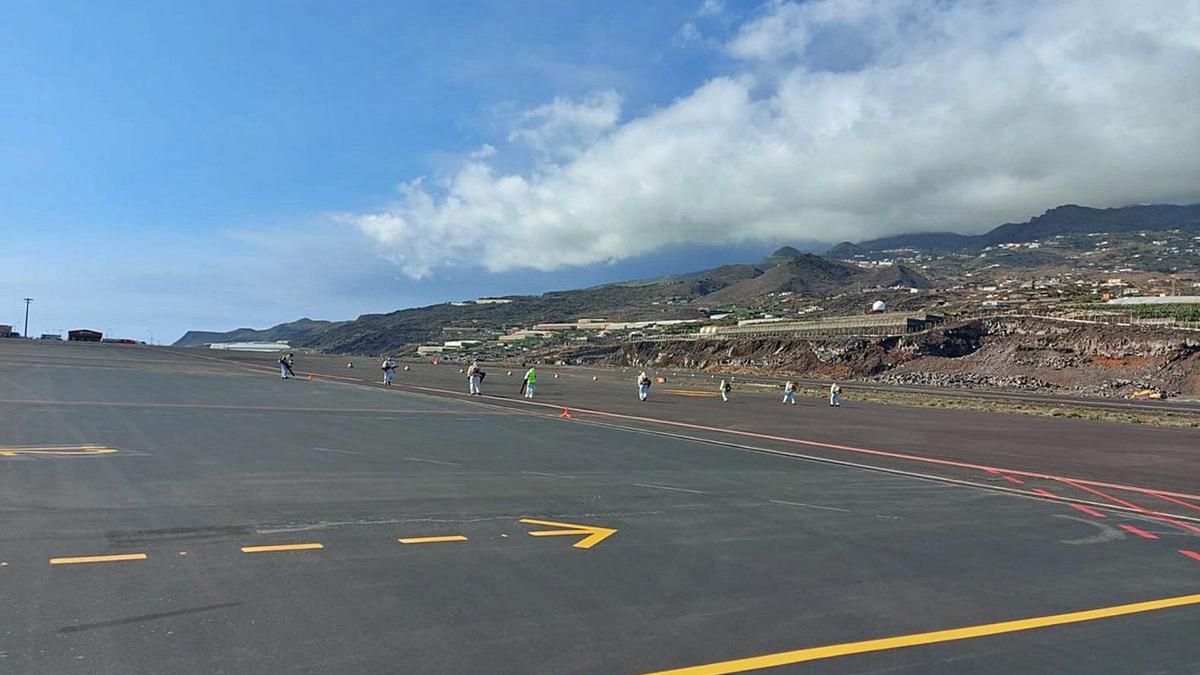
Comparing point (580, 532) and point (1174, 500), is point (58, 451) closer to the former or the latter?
point (580, 532)

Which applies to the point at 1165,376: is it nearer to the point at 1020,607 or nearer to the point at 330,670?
the point at 1020,607

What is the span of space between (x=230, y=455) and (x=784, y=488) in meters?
10.1

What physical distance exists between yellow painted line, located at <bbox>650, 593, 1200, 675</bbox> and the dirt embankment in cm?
5997

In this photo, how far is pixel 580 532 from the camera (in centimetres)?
921

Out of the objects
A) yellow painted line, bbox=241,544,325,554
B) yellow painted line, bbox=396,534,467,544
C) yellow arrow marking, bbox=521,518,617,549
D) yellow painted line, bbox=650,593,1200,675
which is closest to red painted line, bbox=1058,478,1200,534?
yellow painted line, bbox=650,593,1200,675

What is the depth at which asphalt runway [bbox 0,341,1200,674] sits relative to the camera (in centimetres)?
550

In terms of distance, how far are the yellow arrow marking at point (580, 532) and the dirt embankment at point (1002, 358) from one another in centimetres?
6077

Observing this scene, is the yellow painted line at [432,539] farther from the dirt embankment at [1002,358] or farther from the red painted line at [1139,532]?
the dirt embankment at [1002,358]

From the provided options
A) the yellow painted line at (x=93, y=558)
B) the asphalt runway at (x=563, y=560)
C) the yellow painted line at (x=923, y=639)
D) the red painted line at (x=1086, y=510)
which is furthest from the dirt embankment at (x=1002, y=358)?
the yellow painted line at (x=93, y=558)

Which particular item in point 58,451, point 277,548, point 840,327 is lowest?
point 277,548

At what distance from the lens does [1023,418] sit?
3488 centimetres

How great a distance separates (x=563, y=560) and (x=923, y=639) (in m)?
3.45

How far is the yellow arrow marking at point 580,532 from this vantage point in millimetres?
8711

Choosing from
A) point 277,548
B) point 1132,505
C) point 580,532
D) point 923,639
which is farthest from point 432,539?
point 1132,505
